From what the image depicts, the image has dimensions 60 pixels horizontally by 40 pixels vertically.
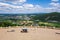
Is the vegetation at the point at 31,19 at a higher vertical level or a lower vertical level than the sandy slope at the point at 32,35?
higher

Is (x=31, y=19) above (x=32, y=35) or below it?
above

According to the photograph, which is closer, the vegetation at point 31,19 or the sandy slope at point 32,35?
the sandy slope at point 32,35

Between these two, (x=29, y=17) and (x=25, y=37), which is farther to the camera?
(x=29, y=17)

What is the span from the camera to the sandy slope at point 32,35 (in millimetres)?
3723

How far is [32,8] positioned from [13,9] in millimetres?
471

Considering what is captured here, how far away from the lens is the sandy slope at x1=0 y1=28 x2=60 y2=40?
3.72 m

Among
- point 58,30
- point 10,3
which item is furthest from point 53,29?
point 10,3

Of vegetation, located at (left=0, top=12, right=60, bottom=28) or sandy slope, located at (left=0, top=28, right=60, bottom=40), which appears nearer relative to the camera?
sandy slope, located at (left=0, top=28, right=60, bottom=40)

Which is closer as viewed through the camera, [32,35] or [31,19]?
[32,35]

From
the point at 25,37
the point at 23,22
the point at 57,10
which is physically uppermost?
the point at 57,10

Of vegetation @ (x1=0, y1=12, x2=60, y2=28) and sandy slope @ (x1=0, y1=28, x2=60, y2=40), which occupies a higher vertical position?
vegetation @ (x1=0, y1=12, x2=60, y2=28)

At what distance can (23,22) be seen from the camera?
3.97 meters

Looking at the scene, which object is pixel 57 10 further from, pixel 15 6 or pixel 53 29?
pixel 15 6

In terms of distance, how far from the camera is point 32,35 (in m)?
3.79
